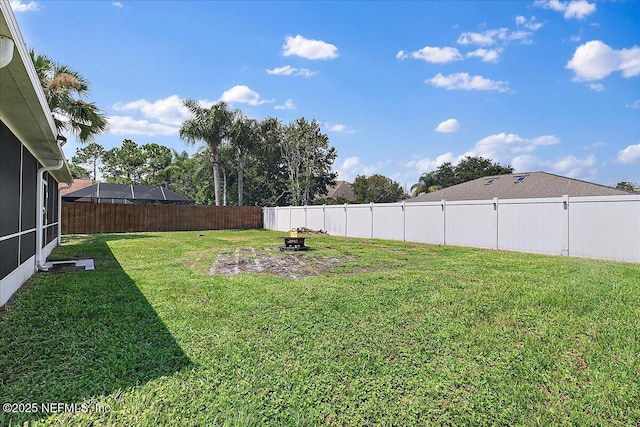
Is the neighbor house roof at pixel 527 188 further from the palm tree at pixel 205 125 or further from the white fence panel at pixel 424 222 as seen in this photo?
the palm tree at pixel 205 125

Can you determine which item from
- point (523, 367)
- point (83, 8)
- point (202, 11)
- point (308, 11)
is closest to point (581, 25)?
point (308, 11)

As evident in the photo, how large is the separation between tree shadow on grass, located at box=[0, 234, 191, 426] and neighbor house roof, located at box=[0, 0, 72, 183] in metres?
2.27

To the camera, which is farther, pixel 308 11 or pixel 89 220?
pixel 89 220

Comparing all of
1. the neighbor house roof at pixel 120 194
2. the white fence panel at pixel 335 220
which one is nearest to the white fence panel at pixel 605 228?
the white fence panel at pixel 335 220

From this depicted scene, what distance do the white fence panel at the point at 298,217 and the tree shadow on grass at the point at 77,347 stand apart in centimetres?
1545

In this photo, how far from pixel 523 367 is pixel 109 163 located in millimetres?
46429

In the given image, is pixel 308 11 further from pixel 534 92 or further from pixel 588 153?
pixel 588 153

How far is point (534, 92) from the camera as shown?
14.8 m

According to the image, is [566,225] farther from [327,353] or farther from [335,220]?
[335,220]

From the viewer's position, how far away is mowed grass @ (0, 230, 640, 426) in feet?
7.46

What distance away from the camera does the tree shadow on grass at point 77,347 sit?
236 centimetres

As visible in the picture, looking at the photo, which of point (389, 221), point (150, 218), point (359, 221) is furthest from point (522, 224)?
point (150, 218)

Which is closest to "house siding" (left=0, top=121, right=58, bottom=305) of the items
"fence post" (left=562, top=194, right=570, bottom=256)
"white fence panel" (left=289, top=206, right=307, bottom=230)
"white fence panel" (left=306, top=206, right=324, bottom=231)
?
"fence post" (left=562, top=194, right=570, bottom=256)

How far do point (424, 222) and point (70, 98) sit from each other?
12.9 metres
